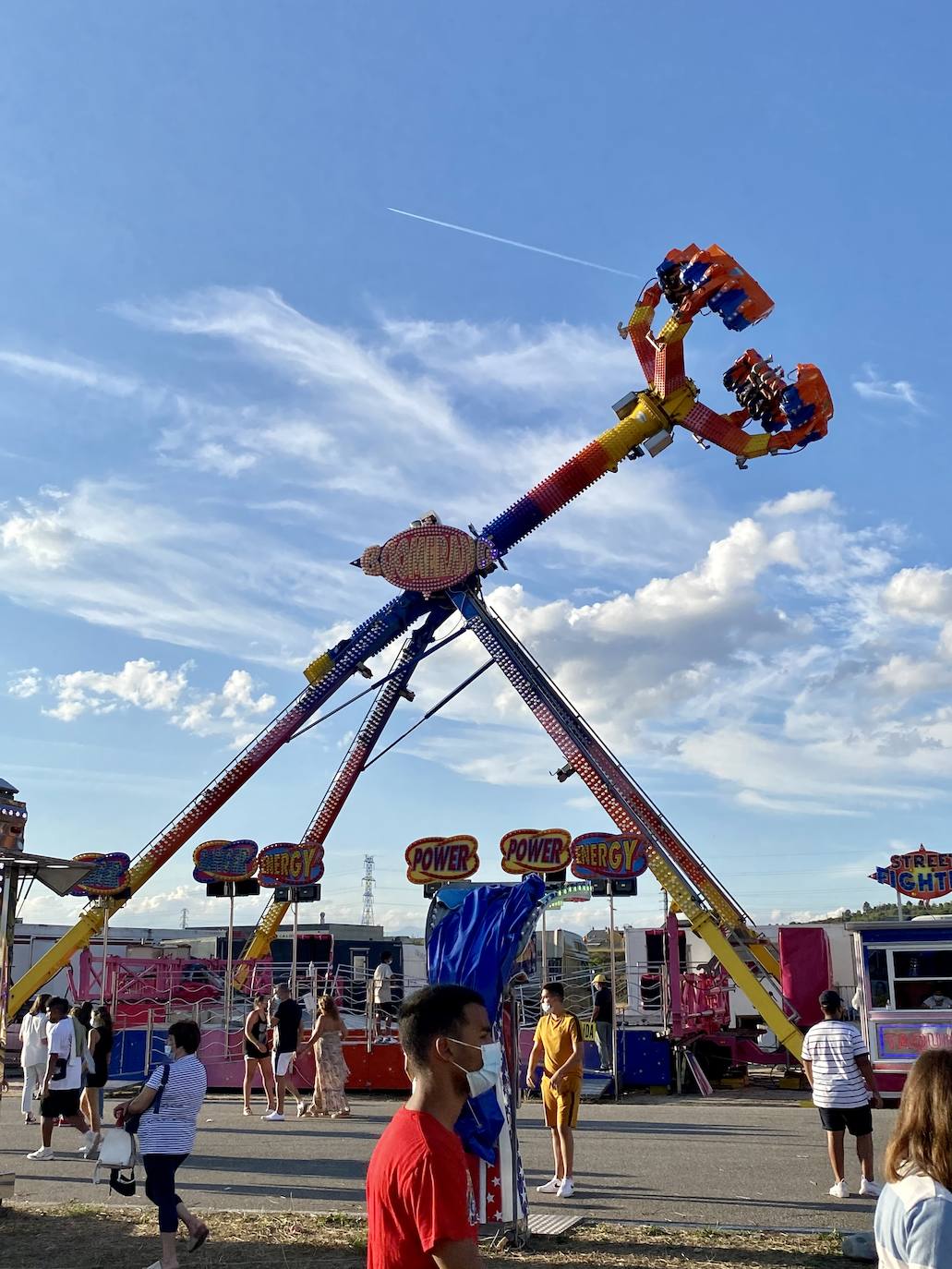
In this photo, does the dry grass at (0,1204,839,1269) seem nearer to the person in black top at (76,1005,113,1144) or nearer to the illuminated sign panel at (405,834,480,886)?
the person in black top at (76,1005,113,1144)

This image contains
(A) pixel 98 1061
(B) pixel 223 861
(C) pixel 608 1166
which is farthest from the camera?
(B) pixel 223 861

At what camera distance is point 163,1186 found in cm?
701

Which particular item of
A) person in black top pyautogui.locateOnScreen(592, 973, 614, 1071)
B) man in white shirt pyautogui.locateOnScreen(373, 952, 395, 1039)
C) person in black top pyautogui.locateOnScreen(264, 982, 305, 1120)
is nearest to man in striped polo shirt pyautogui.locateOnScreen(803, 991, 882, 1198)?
person in black top pyautogui.locateOnScreen(264, 982, 305, 1120)

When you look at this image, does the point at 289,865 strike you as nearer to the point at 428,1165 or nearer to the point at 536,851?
the point at 536,851

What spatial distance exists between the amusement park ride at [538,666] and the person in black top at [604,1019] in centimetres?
327

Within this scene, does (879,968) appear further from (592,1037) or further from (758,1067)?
(758,1067)

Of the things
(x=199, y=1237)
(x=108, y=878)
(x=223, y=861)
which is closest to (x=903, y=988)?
(x=199, y=1237)

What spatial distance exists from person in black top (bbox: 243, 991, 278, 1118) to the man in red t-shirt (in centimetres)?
1263

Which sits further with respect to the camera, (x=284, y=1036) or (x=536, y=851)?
(x=536, y=851)

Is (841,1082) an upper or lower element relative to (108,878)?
lower

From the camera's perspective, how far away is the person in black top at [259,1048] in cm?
1540

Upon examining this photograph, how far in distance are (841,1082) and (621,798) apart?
1610 centimetres

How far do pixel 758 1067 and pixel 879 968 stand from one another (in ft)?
22.3

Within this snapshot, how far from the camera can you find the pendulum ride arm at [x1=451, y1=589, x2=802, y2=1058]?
2144 cm
